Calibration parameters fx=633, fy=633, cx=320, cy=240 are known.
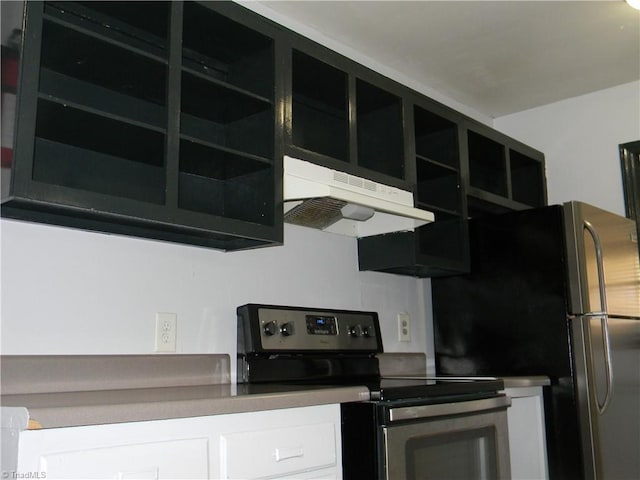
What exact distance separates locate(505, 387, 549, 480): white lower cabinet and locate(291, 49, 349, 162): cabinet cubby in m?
1.20

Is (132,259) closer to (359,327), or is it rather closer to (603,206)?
(359,327)

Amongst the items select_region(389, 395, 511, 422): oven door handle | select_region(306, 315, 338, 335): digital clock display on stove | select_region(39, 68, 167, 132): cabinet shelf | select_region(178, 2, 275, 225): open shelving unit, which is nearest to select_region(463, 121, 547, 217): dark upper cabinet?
select_region(306, 315, 338, 335): digital clock display on stove

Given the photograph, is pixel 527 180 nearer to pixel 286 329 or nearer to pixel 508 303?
pixel 508 303

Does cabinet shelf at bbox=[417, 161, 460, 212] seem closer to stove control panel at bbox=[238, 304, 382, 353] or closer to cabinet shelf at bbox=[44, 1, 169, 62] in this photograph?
stove control panel at bbox=[238, 304, 382, 353]

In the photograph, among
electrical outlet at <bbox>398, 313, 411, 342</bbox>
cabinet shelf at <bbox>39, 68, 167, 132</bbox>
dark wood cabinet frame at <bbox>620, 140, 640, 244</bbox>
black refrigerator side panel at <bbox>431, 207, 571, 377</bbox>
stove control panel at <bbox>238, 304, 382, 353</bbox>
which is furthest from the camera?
dark wood cabinet frame at <bbox>620, 140, 640, 244</bbox>

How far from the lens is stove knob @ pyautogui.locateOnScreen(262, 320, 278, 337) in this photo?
2.09 m

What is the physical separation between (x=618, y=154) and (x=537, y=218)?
2.94 ft

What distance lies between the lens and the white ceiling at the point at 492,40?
2.45m

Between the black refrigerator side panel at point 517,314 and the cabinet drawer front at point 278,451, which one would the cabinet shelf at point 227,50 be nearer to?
the cabinet drawer front at point 278,451

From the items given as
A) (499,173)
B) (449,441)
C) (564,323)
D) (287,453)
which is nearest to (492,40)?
(499,173)

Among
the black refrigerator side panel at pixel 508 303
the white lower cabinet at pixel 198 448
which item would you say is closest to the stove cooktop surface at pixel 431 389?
the white lower cabinet at pixel 198 448

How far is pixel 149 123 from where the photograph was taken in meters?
1.71

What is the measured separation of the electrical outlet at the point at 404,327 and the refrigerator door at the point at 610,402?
2.28 feet

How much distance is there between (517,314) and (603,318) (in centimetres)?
33
